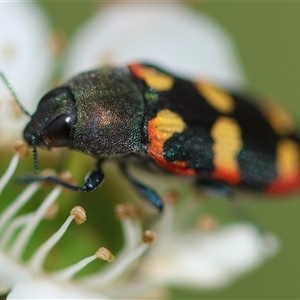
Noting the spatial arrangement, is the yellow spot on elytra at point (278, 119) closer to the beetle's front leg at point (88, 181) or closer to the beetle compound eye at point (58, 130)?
the beetle's front leg at point (88, 181)

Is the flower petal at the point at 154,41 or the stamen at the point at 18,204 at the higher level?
the flower petal at the point at 154,41

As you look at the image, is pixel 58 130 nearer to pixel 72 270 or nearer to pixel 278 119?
pixel 72 270

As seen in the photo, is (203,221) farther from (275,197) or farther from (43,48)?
(43,48)

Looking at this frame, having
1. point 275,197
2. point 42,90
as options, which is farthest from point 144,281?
point 42,90

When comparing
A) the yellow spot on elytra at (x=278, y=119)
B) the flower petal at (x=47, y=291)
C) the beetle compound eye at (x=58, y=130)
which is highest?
the yellow spot on elytra at (x=278, y=119)

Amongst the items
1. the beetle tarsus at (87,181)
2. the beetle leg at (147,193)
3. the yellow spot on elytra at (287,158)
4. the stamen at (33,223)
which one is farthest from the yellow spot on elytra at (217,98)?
the stamen at (33,223)

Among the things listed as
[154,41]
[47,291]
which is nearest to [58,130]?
[47,291]

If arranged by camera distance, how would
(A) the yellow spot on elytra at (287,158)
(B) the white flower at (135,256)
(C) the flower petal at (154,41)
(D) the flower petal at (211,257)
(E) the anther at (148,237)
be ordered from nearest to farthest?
(B) the white flower at (135,256) → (E) the anther at (148,237) → (A) the yellow spot on elytra at (287,158) → (D) the flower petal at (211,257) → (C) the flower petal at (154,41)
